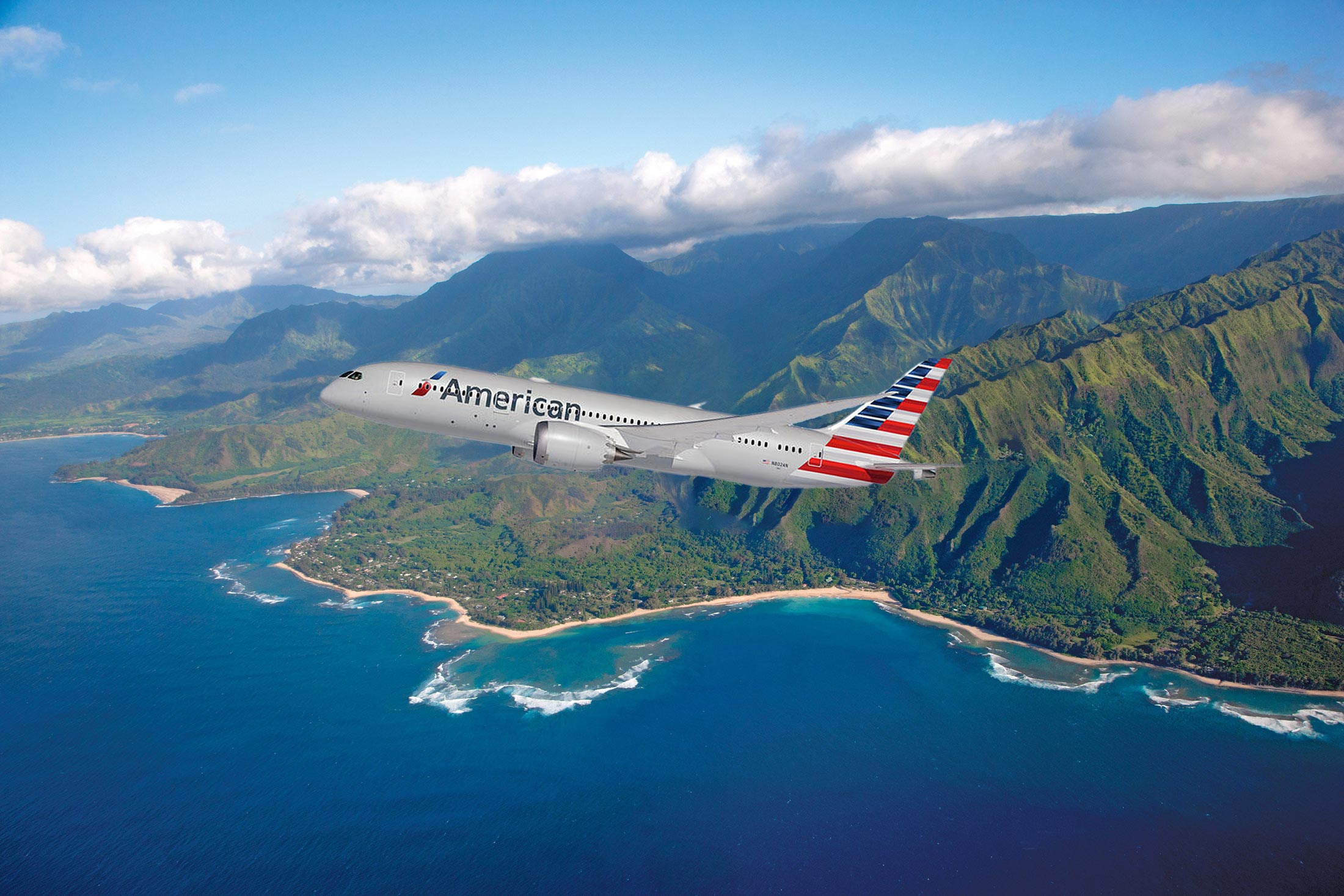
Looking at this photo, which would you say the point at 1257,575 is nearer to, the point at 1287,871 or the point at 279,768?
the point at 1287,871

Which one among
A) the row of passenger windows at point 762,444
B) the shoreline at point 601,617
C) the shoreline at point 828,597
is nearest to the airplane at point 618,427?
the row of passenger windows at point 762,444

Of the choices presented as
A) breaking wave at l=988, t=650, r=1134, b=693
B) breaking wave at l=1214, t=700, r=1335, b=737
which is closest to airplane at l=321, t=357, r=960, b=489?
breaking wave at l=988, t=650, r=1134, b=693

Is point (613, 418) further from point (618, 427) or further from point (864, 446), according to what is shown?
point (864, 446)

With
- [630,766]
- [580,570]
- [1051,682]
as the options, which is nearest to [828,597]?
[1051,682]

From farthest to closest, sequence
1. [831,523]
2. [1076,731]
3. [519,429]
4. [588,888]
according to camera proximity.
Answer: [831,523] < [1076,731] < [588,888] < [519,429]

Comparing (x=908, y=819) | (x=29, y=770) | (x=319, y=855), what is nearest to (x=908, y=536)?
(x=908, y=819)

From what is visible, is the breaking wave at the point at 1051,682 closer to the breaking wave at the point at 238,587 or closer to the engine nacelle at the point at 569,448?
the engine nacelle at the point at 569,448
